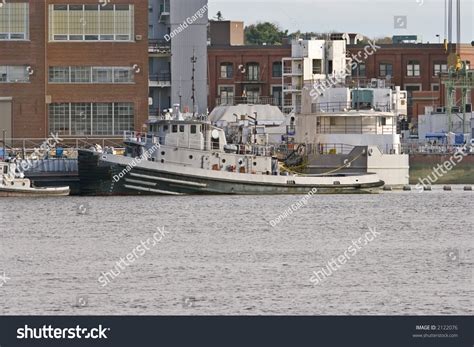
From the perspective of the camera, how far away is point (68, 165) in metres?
107

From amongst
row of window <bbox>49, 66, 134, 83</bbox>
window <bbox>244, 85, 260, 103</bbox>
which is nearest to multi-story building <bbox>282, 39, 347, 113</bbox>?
window <bbox>244, 85, 260, 103</bbox>

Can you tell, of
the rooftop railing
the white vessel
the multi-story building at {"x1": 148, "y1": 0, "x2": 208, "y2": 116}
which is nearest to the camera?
the white vessel

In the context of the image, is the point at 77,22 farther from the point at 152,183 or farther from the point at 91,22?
the point at 152,183

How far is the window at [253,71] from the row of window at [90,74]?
175 ft

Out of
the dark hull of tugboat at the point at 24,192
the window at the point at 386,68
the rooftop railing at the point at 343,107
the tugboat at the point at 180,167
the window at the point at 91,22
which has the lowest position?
the dark hull of tugboat at the point at 24,192

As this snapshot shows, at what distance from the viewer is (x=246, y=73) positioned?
559ft

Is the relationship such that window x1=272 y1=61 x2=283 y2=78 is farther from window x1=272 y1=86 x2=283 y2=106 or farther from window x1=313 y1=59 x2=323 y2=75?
window x1=313 y1=59 x2=323 y2=75

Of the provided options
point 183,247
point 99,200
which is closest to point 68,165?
point 99,200

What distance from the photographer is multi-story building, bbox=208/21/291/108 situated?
554ft

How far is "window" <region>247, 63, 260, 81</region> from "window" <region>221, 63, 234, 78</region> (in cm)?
182

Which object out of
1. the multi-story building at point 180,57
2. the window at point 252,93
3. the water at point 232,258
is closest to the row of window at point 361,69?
the window at point 252,93

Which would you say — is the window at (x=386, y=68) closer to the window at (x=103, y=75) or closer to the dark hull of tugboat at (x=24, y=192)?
the window at (x=103, y=75)

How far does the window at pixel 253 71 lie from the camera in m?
171
